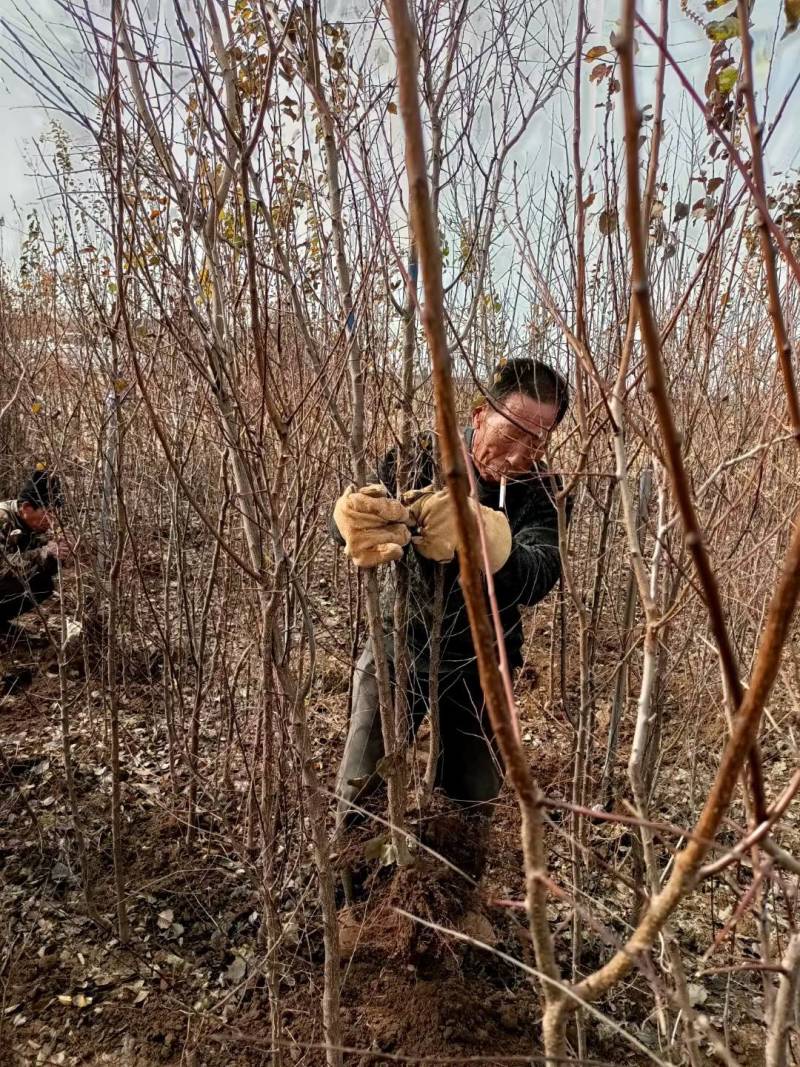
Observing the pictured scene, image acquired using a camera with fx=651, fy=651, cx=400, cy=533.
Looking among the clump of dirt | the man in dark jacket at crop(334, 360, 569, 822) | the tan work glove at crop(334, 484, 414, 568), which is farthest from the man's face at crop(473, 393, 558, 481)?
the clump of dirt

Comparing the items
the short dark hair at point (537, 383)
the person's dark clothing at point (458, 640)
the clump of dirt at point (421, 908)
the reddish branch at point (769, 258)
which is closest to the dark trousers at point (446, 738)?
the person's dark clothing at point (458, 640)

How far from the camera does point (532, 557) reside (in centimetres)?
216

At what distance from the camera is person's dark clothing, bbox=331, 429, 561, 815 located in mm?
2203

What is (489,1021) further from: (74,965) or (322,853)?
(74,965)

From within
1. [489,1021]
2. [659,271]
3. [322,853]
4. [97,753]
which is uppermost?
[659,271]

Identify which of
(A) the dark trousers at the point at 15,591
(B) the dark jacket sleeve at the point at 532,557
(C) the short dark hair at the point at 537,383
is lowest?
(A) the dark trousers at the point at 15,591

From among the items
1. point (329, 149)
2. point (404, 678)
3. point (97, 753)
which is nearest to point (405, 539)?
point (404, 678)

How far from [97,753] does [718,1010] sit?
108 inches

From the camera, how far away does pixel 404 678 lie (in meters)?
2.14

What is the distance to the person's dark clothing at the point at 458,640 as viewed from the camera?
2203mm

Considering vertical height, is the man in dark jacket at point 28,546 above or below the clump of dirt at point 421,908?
A: above

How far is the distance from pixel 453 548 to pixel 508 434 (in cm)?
45

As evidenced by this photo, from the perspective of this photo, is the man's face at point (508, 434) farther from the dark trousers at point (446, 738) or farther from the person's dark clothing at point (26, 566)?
the person's dark clothing at point (26, 566)

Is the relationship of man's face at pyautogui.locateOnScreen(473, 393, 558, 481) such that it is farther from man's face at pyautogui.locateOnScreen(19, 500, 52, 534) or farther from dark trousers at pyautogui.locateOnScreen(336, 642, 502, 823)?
man's face at pyautogui.locateOnScreen(19, 500, 52, 534)
